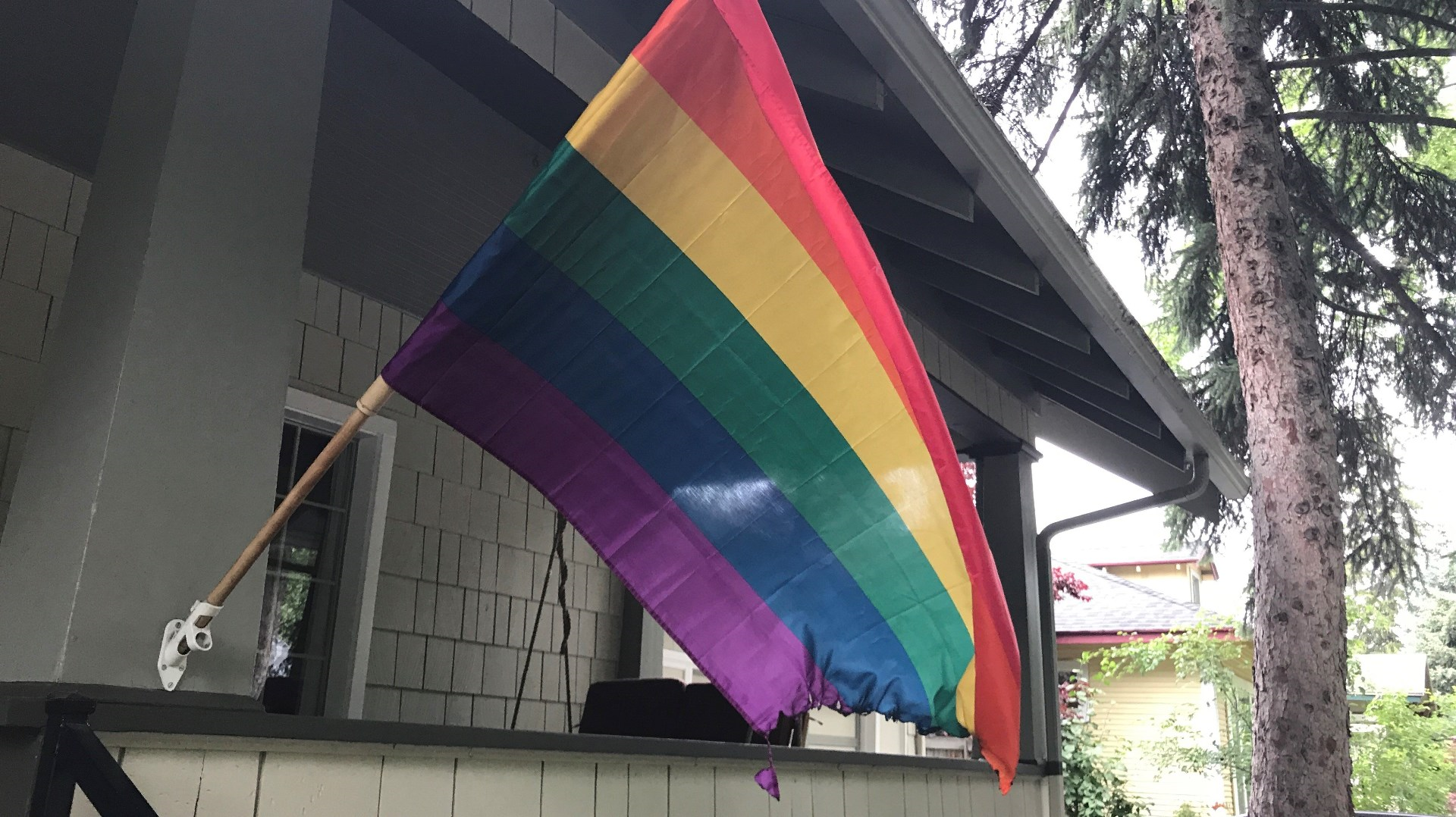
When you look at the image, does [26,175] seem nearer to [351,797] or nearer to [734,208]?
[351,797]

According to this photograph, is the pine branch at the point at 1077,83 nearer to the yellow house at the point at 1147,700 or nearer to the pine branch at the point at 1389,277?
the pine branch at the point at 1389,277

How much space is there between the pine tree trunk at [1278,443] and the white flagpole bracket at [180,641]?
6.75 metres

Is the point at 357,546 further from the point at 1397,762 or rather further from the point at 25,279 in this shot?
the point at 1397,762

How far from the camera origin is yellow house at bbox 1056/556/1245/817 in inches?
597

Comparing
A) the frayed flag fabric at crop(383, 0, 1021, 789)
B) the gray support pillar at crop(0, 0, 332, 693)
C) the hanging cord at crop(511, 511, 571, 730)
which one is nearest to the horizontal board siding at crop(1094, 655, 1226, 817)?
the hanging cord at crop(511, 511, 571, 730)

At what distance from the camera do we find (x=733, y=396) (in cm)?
192

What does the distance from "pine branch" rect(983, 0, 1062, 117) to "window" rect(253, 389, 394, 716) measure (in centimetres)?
779

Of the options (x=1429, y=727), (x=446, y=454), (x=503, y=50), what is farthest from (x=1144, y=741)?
(x=503, y=50)

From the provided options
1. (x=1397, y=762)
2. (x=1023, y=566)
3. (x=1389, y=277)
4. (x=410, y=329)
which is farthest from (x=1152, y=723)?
(x=410, y=329)

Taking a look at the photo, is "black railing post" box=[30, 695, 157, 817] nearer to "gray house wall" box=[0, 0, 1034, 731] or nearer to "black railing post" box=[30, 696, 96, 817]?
"black railing post" box=[30, 696, 96, 817]

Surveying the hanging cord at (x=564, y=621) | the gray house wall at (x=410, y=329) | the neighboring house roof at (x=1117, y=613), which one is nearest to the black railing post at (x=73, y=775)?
the gray house wall at (x=410, y=329)

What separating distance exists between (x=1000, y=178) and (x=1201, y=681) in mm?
11869

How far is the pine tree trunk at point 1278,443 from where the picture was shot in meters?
6.81

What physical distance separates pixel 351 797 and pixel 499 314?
0.91 meters
